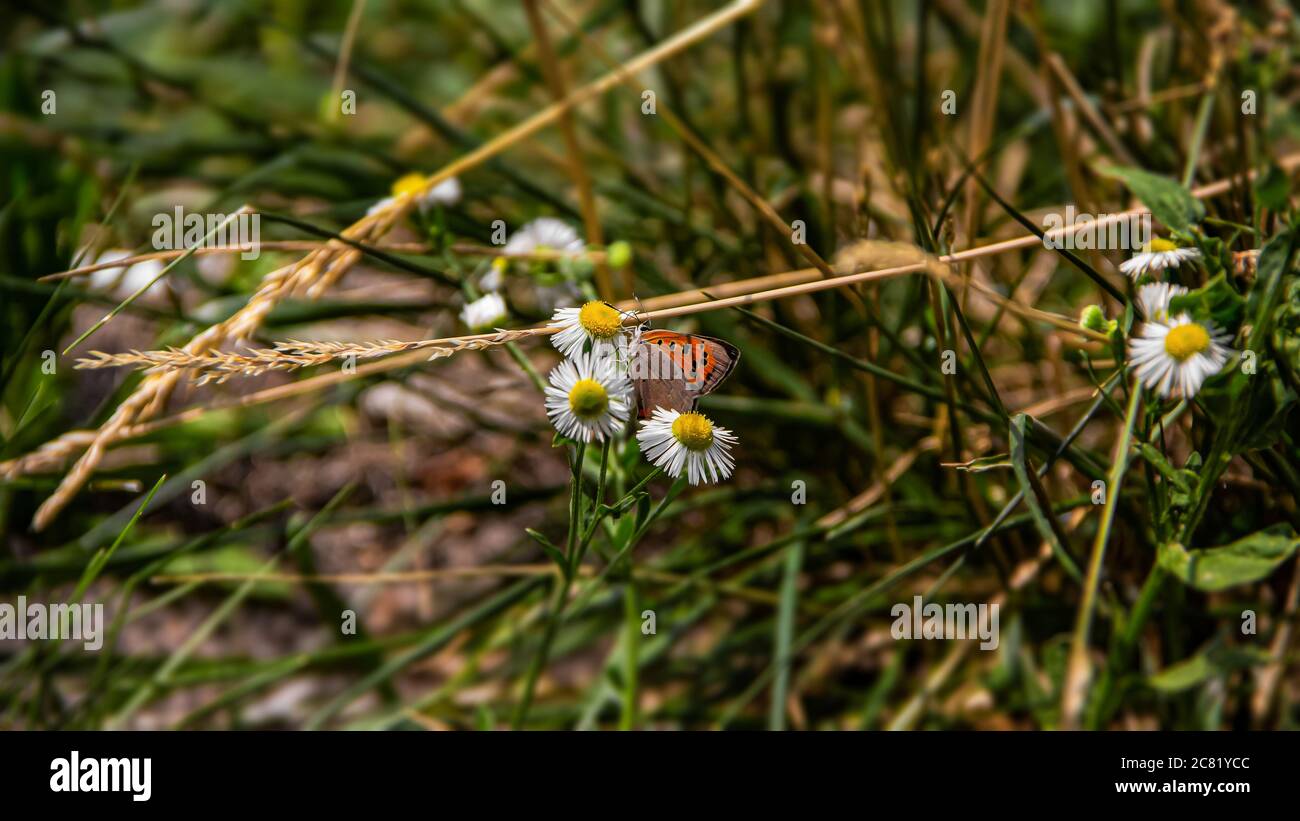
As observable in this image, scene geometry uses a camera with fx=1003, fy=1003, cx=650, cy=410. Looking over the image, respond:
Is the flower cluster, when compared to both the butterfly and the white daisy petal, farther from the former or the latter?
the white daisy petal

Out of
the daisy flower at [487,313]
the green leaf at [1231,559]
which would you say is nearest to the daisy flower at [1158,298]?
the green leaf at [1231,559]

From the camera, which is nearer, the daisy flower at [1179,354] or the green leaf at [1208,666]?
the daisy flower at [1179,354]

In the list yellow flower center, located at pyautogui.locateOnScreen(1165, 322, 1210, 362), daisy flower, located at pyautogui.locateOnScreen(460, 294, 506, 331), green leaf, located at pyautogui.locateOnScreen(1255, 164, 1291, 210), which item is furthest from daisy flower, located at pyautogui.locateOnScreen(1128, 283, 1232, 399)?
daisy flower, located at pyautogui.locateOnScreen(460, 294, 506, 331)

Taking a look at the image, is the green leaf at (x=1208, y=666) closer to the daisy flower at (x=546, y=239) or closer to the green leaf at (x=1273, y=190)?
the green leaf at (x=1273, y=190)

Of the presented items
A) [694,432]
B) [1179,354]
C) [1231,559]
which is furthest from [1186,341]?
[694,432]

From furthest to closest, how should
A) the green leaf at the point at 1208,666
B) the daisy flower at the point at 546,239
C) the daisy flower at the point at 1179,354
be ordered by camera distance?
the daisy flower at the point at 546,239
the green leaf at the point at 1208,666
the daisy flower at the point at 1179,354

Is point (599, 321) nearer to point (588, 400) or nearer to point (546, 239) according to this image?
point (588, 400)
